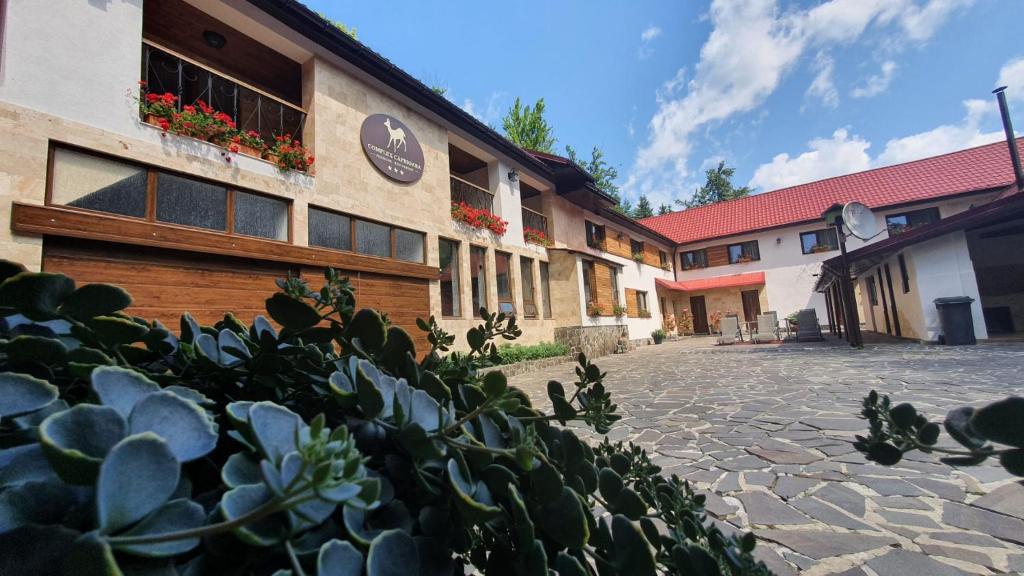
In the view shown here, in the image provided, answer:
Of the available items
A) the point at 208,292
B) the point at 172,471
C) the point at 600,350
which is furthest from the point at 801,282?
the point at 172,471

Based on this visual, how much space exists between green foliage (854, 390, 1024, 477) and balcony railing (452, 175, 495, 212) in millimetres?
11825

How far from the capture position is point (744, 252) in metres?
23.0

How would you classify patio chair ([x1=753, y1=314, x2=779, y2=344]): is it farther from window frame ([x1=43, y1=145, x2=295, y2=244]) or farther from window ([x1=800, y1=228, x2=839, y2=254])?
window frame ([x1=43, y1=145, x2=295, y2=244])

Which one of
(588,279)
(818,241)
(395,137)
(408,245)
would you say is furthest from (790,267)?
(395,137)

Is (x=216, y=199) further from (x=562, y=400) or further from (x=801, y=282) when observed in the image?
(x=801, y=282)

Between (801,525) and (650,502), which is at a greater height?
(650,502)

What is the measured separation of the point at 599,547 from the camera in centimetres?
55

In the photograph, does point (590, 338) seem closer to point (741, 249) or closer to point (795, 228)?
point (741, 249)

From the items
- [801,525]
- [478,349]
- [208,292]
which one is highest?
[208,292]

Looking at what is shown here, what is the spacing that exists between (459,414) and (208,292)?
697 cm

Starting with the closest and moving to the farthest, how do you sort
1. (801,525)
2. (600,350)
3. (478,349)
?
(478,349) < (801,525) < (600,350)

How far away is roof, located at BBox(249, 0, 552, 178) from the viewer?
7031 millimetres

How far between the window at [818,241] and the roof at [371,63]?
17403mm

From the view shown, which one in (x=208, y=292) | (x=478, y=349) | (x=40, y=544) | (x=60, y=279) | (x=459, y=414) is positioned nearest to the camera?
(x=40, y=544)
